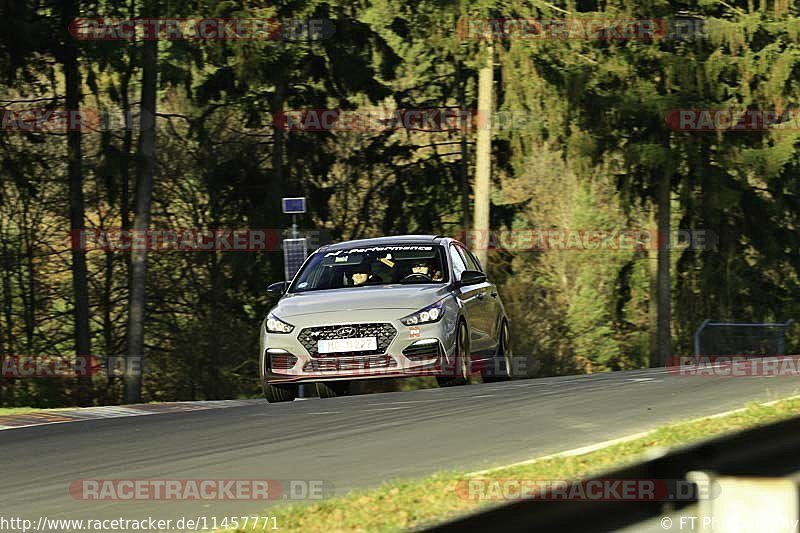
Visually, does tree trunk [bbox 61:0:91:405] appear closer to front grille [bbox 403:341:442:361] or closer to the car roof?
the car roof

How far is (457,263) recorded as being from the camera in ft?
51.4

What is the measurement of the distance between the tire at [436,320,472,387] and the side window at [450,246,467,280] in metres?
0.79

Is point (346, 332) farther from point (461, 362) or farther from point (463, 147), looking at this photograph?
point (463, 147)

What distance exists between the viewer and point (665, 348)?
33750mm

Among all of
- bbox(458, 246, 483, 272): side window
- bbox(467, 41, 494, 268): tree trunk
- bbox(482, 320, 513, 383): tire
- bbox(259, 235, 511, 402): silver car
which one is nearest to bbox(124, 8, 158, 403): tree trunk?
bbox(467, 41, 494, 268): tree trunk

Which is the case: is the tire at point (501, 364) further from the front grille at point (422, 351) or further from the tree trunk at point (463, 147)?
the tree trunk at point (463, 147)

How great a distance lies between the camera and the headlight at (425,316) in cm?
1384

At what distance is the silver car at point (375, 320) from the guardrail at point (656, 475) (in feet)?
21.8

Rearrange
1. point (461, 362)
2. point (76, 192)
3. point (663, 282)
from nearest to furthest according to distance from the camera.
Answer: point (461, 362) < point (76, 192) < point (663, 282)

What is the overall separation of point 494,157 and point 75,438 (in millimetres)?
24903

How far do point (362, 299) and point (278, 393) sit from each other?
1.47 meters

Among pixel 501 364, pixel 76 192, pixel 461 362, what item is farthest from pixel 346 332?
pixel 76 192

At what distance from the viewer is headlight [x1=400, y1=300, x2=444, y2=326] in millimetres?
13836

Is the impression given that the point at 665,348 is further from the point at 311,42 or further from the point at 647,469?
the point at 647,469
